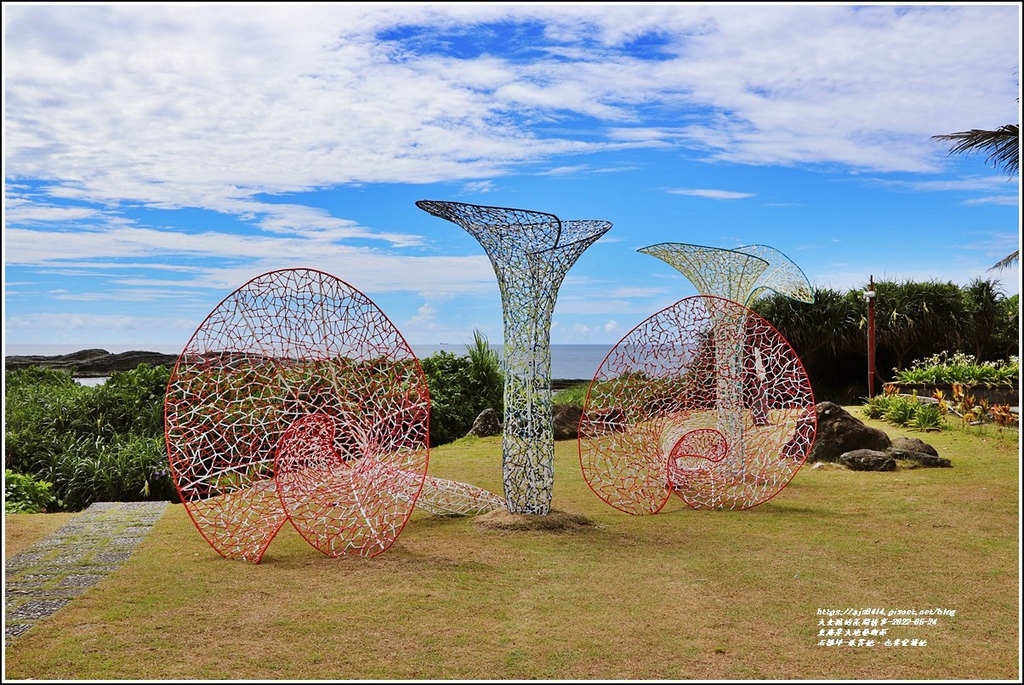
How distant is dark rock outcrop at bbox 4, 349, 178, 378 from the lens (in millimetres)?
17297

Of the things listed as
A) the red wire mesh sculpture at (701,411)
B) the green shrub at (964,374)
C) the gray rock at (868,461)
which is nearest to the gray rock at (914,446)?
the gray rock at (868,461)

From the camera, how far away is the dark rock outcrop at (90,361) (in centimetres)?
1730

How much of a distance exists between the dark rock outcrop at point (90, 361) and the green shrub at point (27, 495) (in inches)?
296

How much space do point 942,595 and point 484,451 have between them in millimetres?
7062

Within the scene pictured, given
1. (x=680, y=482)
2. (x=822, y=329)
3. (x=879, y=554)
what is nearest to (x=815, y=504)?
(x=680, y=482)

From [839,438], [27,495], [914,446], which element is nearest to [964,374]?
[914,446]

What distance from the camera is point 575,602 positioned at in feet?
17.3

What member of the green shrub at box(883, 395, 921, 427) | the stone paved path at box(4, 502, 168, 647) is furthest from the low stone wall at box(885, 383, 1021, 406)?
the stone paved path at box(4, 502, 168, 647)

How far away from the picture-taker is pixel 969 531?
7.11 m

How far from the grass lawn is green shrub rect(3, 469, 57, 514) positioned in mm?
1618

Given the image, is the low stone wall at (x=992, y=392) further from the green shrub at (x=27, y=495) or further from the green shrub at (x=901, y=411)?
the green shrub at (x=27, y=495)

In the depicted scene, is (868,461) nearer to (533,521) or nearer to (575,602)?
(533,521)

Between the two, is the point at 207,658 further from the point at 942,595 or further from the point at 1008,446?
the point at 1008,446

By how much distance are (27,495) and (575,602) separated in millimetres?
6811
